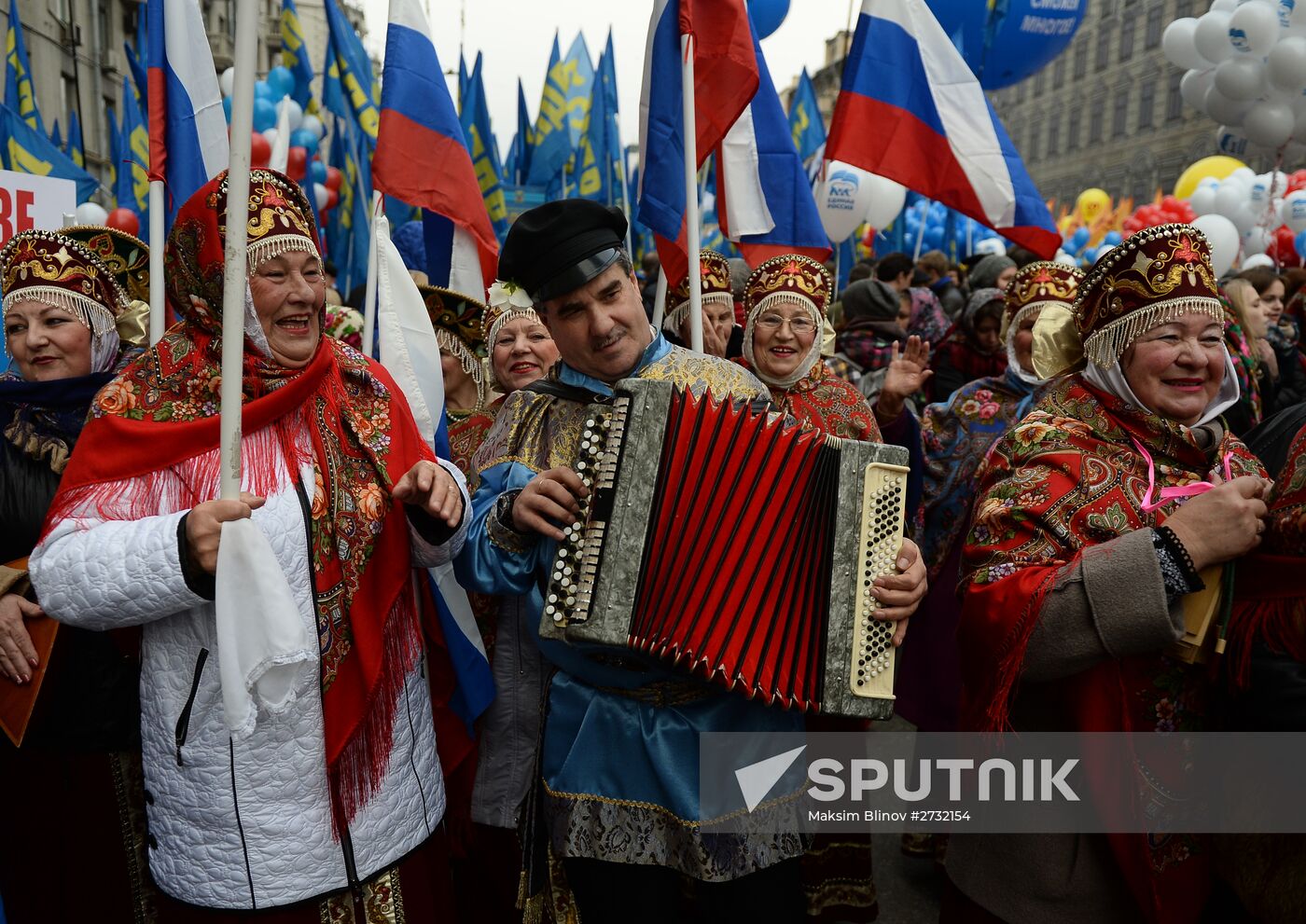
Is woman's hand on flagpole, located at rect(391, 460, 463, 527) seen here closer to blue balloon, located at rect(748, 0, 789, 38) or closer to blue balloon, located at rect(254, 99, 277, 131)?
blue balloon, located at rect(748, 0, 789, 38)

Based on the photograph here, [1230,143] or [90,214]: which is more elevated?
[1230,143]

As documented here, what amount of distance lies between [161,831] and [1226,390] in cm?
279

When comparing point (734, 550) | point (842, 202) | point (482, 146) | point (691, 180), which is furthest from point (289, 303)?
point (482, 146)

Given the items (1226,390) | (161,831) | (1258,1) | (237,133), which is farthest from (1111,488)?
(1258,1)

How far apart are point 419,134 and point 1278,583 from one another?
11.2ft

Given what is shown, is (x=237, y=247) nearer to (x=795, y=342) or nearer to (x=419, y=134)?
(x=419, y=134)

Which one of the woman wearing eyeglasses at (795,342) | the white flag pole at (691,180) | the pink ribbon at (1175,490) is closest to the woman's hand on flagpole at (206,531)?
the white flag pole at (691,180)

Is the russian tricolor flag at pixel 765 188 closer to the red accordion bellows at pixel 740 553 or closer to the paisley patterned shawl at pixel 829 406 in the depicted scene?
the paisley patterned shawl at pixel 829 406

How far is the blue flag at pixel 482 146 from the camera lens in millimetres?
9211

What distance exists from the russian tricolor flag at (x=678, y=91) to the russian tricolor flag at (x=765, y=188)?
0.38 m

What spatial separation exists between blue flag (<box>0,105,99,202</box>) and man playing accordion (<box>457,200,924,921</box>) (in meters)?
5.16

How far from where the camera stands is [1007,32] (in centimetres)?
883

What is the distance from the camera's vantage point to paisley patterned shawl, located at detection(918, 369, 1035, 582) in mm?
4234

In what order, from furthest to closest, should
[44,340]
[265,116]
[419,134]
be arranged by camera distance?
[265,116]
[419,134]
[44,340]
